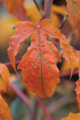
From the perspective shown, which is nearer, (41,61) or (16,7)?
(41,61)

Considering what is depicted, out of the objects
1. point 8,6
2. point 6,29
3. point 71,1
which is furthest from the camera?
point 6,29

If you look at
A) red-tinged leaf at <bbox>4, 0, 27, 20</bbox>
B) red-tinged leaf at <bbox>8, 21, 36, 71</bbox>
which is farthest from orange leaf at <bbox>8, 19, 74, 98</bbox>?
red-tinged leaf at <bbox>4, 0, 27, 20</bbox>

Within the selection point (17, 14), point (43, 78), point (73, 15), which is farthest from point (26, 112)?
point (73, 15)

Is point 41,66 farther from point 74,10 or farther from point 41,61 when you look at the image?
point 74,10

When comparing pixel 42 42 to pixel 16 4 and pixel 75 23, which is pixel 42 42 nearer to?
pixel 75 23

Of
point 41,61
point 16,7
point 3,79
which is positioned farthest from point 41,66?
point 16,7

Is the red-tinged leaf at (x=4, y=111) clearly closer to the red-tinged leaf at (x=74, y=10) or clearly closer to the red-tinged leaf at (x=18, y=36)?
the red-tinged leaf at (x=18, y=36)
